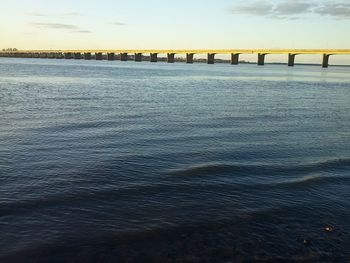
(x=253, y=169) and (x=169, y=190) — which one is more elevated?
(x=169, y=190)

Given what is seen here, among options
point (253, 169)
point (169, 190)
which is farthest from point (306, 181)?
point (169, 190)

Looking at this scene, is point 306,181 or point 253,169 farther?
point 253,169

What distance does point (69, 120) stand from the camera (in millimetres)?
28234

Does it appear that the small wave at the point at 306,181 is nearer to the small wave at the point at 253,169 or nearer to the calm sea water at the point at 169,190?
the calm sea water at the point at 169,190

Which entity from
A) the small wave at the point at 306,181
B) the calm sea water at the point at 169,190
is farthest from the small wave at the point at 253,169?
the small wave at the point at 306,181

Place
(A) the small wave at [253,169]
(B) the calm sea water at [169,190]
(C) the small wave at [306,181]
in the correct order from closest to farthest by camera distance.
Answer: (B) the calm sea water at [169,190] → (C) the small wave at [306,181] → (A) the small wave at [253,169]

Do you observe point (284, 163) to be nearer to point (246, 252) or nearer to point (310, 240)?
point (310, 240)

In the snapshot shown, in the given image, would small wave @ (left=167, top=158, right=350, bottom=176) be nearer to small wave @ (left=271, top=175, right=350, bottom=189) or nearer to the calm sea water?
the calm sea water

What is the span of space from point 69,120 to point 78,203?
15.2 meters

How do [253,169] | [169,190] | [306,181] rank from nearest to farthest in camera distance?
1. [169,190]
2. [306,181]
3. [253,169]

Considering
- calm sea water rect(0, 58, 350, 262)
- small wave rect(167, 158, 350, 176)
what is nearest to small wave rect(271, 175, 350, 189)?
calm sea water rect(0, 58, 350, 262)

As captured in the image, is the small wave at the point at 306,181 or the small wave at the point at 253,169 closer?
the small wave at the point at 306,181

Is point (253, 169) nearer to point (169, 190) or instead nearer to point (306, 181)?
point (306, 181)

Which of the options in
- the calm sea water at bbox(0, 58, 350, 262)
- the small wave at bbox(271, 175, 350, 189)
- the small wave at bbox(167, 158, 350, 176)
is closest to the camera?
the calm sea water at bbox(0, 58, 350, 262)
